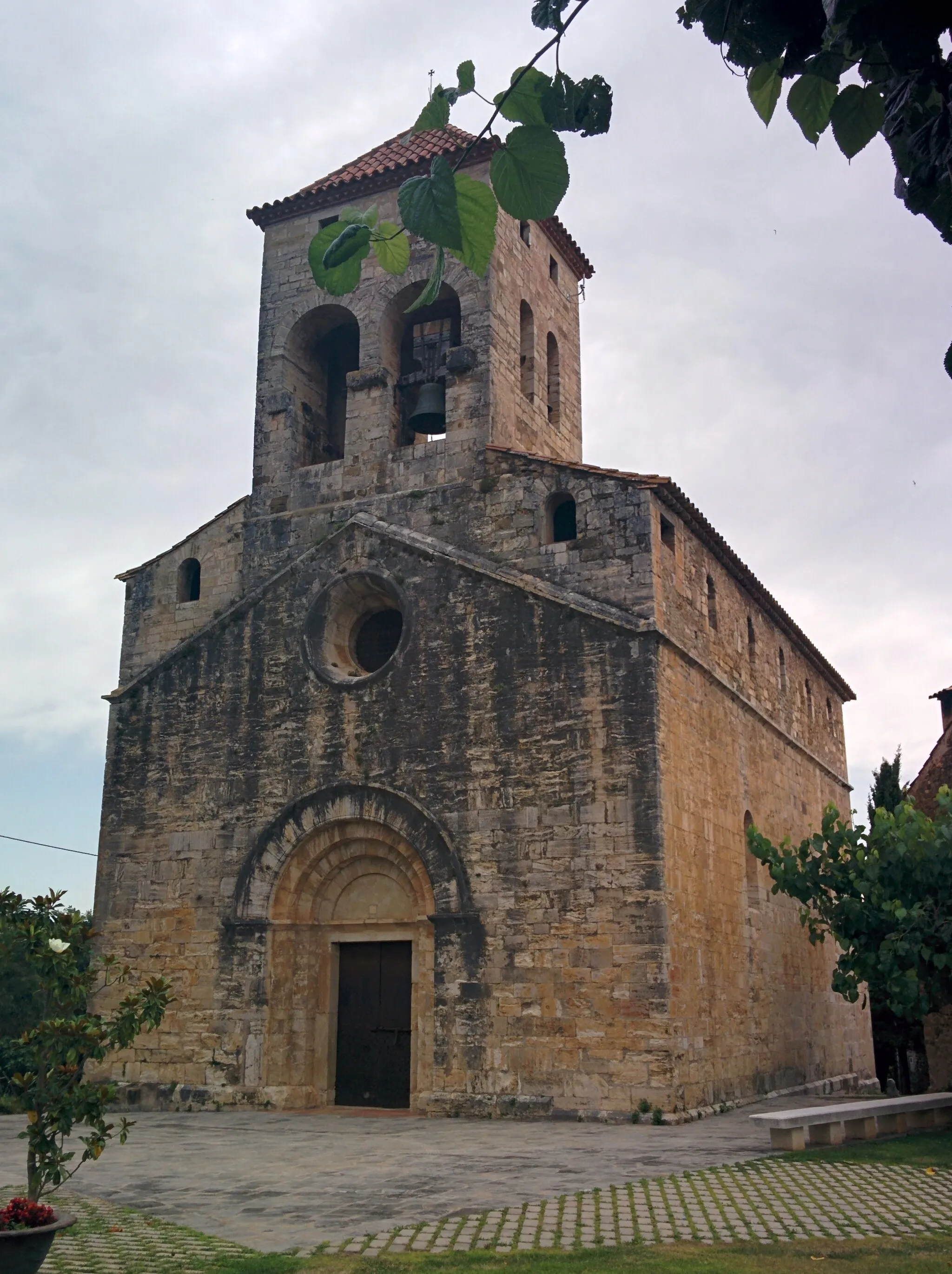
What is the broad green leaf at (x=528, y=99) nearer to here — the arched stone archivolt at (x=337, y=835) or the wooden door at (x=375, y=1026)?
the arched stone archivolt at (x=337, y=835)

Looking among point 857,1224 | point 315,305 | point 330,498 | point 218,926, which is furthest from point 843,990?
point 315,305

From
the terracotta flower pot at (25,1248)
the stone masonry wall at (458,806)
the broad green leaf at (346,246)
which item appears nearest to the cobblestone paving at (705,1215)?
the terracotta flower pot at (25,1248)

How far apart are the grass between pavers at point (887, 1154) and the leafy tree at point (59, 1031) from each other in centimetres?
535

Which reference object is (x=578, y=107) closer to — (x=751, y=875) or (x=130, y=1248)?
(x=130, y=1248)

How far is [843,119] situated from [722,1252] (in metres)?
5.78

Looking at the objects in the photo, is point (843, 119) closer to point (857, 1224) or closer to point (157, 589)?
point (857, 1224)

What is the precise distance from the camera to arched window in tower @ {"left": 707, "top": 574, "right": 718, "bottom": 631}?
1566cm

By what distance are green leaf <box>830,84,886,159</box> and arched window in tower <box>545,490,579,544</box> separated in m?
12.4

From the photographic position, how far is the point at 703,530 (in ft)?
50.0

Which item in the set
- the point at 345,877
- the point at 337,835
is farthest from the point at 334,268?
the point at 345,877

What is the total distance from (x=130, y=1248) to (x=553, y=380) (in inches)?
553

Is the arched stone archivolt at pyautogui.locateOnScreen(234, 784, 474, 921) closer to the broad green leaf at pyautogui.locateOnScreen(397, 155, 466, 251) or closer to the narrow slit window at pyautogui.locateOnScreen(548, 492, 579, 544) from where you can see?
the narrow slit window at pyautogui.locateOnScreen(548, 492, 579, 544)

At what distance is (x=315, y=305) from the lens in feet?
55.4

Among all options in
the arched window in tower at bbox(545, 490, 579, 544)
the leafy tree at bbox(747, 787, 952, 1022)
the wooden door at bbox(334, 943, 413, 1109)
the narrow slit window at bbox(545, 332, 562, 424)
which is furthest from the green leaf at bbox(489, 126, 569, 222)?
the narrow slit window at bbox(545, 332, 562, 424)
